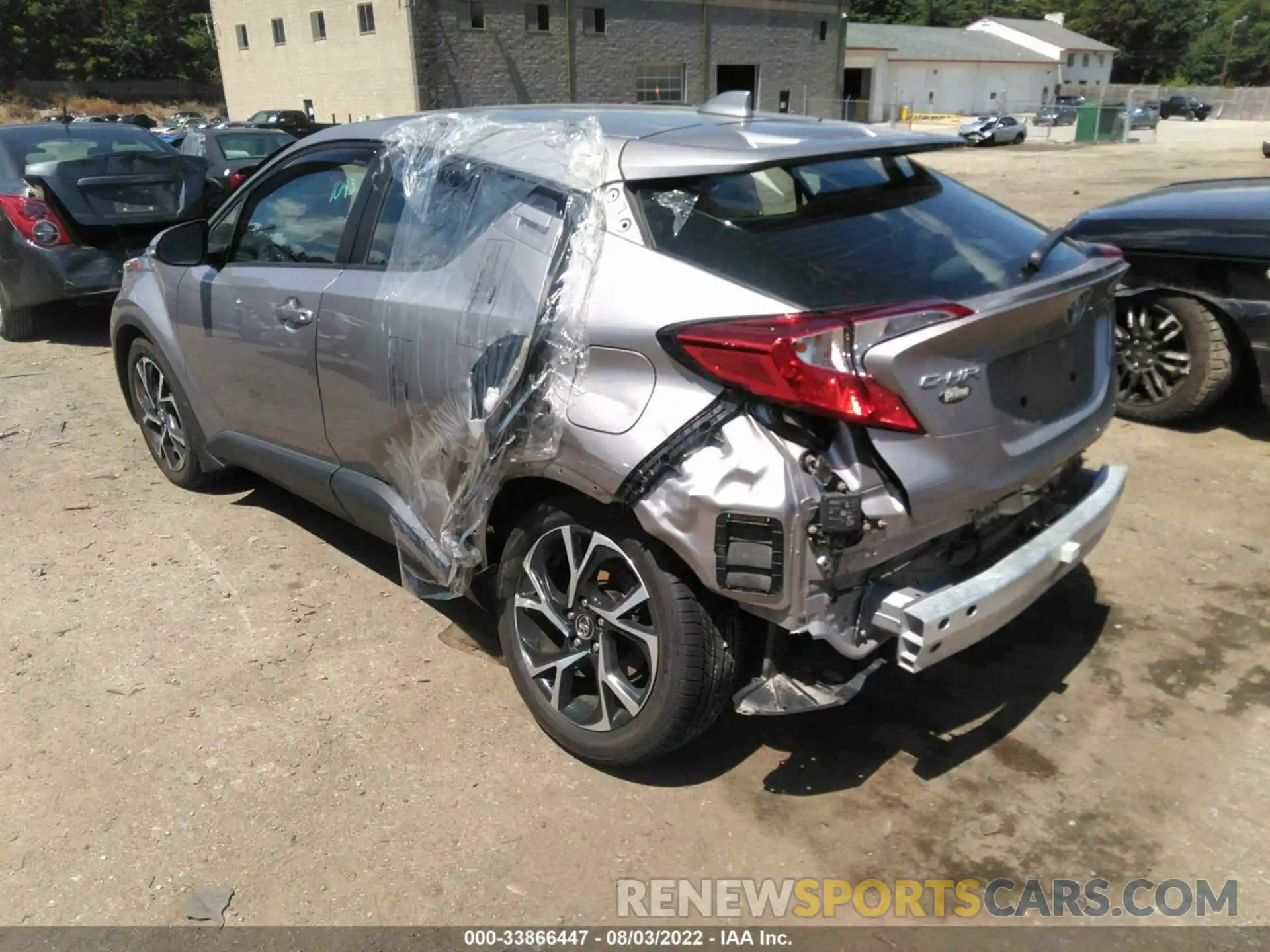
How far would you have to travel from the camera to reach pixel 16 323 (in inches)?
328

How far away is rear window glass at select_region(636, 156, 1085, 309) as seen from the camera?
2.46 meters

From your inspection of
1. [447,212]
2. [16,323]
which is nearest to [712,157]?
[447,212]

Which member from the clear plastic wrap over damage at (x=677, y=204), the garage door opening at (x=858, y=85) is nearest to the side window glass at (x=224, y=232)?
the clear plastic wrap over damage at (x=677, y=204)

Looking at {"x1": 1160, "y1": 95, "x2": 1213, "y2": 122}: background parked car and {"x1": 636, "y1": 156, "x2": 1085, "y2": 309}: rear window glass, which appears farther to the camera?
{"x1": 1160, "y1": 95, "x2": 1213, "y2": 122}: background parked car

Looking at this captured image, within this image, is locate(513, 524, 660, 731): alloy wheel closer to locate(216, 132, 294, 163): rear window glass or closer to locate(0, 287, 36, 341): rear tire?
locate(0, 287, 36, 341): rear tire

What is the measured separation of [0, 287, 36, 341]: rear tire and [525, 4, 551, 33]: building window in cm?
3175

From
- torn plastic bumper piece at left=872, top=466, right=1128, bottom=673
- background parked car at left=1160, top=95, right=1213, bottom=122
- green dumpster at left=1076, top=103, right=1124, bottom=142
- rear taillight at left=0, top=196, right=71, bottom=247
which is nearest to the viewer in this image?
torn plastic bumper piece at left=872, top=466, right=1128, bottom=673

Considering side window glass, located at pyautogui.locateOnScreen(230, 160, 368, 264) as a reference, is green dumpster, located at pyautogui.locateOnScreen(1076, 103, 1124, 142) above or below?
below

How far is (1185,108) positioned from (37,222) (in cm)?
7287

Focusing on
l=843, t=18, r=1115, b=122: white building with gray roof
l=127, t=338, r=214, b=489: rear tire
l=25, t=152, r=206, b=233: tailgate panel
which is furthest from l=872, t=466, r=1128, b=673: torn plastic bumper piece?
l=843, t=18, r=1115, b=122: white building with gray roof

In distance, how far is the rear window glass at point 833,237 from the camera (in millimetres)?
2455

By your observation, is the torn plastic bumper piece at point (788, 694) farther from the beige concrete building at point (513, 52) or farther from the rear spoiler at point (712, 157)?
the beige concrete building at point (513, 52)

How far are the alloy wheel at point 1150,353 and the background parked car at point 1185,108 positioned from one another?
68306mm

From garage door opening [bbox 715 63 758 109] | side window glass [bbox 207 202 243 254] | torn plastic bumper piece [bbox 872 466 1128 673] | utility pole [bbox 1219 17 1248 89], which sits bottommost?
torn plastic bumper piece [bbox 872 466 1128 673]
